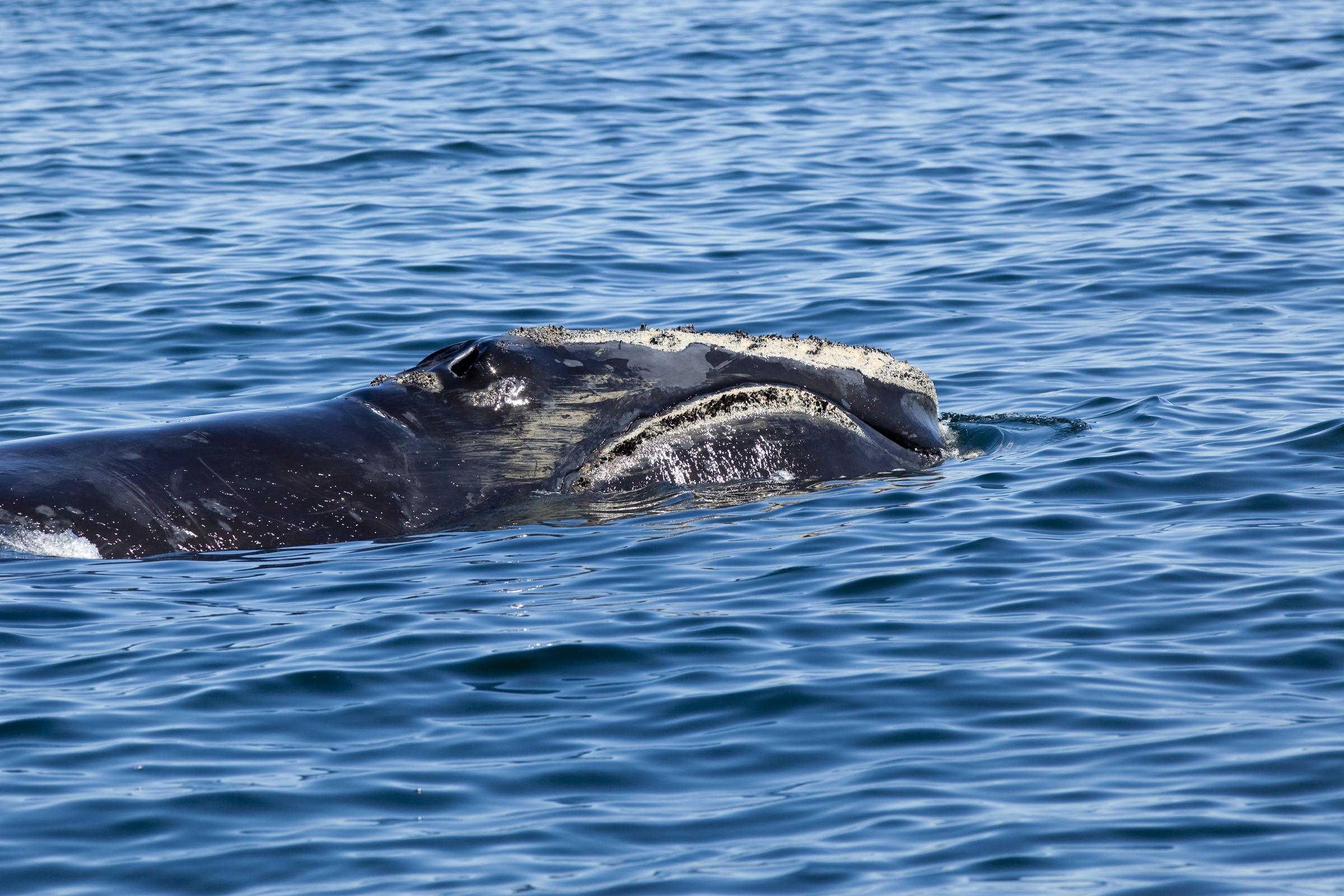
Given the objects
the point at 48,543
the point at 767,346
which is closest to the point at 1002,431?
the point at 767,346

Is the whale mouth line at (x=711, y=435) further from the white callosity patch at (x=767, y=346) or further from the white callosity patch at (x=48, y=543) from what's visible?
the white callosity patch at (x=48, y=543)

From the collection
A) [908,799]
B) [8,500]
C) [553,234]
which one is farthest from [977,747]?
[553,234]

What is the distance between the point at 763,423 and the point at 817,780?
11.9 ft

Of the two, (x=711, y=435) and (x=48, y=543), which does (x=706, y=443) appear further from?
(x=48, y=543)

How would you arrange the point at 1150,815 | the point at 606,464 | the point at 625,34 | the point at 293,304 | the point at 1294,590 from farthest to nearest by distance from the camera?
the point at 625,34 < the point at 293,304 < the point at 606,464 < the point at 1294,590 < the point at 1150,815

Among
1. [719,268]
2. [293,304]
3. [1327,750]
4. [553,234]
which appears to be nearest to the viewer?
[1327,750]

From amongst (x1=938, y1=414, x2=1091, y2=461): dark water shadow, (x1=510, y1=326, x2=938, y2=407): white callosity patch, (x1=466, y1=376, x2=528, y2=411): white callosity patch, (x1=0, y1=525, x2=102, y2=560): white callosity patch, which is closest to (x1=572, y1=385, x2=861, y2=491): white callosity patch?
(x1=510, y1=326, x2=938, y2=407): white callosity patch

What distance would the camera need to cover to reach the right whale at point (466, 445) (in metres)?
9.38

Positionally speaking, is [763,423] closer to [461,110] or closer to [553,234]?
[553,234]

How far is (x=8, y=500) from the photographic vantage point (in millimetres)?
9172

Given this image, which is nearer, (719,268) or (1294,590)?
(1294,590)

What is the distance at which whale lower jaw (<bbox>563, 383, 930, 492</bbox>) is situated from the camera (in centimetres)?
1004

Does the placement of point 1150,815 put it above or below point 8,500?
below

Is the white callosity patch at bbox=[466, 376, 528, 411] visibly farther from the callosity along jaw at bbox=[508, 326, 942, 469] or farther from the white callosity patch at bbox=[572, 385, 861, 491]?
the white callosity patch at bbox=[572, 385, 861, 491]
